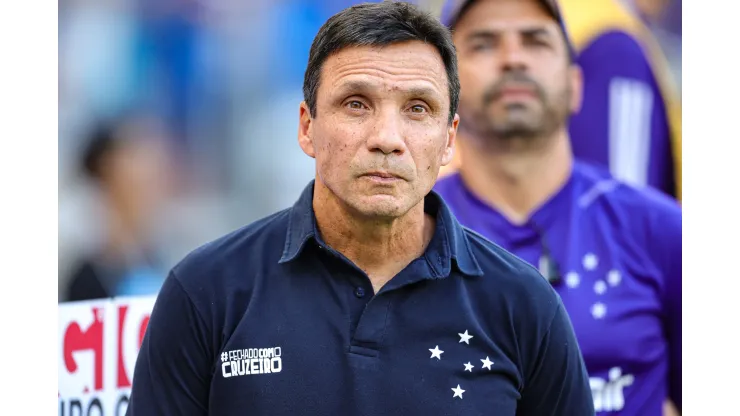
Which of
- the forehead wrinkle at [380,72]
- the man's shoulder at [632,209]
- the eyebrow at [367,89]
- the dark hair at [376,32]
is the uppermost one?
the dark hair at [376,32]

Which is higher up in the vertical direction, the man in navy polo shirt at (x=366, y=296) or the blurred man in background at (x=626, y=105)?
the blurred man in background at (x=626, y=105)

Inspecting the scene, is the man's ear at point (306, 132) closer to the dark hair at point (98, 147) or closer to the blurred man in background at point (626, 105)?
the dark hair at point (98, 147)

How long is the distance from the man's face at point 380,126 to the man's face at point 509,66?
1393mm

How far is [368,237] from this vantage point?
1917 mm

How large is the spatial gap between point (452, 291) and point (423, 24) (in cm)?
58

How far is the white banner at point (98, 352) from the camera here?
2918 mm

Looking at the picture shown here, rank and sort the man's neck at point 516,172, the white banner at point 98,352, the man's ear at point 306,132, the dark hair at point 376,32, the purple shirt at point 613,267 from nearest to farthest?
the dark hair at point 376,32, the man's ear at point 306,132, the white banner at point 98,352, the purple shirt at point 613,267, the man's neck at point 516,172

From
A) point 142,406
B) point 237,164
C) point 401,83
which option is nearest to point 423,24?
point 401,83

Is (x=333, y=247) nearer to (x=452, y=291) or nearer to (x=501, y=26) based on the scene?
(x=452, y=291)

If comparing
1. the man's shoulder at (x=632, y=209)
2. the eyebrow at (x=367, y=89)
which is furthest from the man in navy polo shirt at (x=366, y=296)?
the man's shoulder at (x=632, y=209)

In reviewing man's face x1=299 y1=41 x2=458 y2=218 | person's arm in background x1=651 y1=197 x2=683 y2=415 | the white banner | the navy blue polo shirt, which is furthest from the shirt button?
person's arm in background x1=651 y1=197 x2=683 y2=415

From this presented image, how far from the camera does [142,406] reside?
180 cm

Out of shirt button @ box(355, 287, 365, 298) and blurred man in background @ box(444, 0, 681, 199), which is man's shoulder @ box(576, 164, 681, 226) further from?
shirt button @ box(355, 287, 365, 298)

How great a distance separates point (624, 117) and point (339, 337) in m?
2.03
